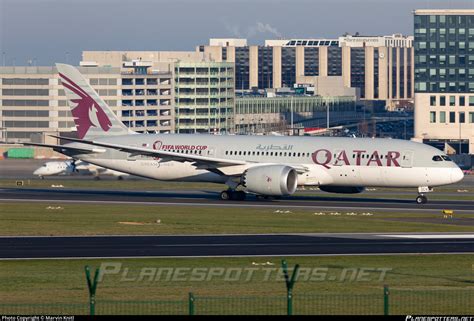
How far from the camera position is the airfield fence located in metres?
34.5

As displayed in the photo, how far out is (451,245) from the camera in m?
55.0

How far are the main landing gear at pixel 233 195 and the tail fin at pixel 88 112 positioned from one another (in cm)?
1194

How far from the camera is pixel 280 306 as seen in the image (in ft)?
117

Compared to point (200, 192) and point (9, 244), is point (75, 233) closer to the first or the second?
point (9, 244)

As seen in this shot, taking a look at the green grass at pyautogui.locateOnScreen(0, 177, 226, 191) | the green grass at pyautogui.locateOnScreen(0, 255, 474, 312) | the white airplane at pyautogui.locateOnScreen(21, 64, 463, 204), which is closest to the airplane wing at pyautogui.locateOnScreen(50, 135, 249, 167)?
the white airplane at pyautogui.locateOnScreen(21, 64, 463, 204)

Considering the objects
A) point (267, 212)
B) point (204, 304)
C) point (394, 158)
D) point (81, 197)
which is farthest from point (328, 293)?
point (81, 197)

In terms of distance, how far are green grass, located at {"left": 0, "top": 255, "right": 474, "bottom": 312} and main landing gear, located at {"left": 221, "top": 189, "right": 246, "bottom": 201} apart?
35.1m

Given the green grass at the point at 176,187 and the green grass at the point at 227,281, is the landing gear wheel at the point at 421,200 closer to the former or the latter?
the green grass at the point at 176,187

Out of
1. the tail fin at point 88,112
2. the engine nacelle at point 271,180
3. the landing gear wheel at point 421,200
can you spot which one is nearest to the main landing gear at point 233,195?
the engine nacelle at point 271,180

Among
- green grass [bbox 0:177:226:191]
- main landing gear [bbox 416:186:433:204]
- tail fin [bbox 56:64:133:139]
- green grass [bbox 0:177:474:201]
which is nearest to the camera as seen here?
main landing gear [bbox 416:186:433:204]

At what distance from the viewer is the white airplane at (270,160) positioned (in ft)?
266

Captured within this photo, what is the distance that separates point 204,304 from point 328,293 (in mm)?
5713

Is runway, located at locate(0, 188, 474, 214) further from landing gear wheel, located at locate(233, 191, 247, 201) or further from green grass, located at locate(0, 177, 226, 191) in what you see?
green grass, located at locate(0, 177, 226, 191)

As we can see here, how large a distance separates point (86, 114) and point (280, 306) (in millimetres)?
58839
